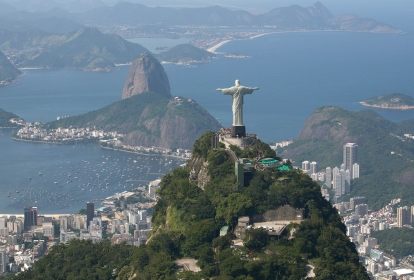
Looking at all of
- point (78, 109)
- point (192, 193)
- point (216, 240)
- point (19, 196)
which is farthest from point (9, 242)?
point (78, 109)

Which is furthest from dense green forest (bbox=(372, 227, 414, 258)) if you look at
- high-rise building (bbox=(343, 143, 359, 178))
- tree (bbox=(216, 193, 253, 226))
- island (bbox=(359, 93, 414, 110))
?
island (bbox=(359, 93, 414, 110))

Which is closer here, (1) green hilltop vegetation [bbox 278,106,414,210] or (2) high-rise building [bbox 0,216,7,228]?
(2) high-rise building [bbox 0,216,7,228]

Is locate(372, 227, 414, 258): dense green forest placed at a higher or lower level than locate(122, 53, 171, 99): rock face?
lower

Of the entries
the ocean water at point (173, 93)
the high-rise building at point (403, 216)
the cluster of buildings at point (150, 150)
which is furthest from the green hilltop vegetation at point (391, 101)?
the high-rise building at point (403, 216)

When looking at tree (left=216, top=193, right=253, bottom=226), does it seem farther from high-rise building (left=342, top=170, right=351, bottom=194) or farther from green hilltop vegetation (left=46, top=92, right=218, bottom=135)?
green hilltop vegetation (left=46, top=92, right=218, bottom=135)

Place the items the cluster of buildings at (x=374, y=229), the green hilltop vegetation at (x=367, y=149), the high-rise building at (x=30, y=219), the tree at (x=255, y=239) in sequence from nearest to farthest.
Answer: the tree at (x=255, y=239)
the cluster of buildings at (x=374, y=229)
the high-rise building at (x=30, y=219)
the green hilltop vegetation at (x=367, y=149)

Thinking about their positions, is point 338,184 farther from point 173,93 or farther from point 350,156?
point 173,93

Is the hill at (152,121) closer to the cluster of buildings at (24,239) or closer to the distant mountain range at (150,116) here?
the distant mountain range at (150,116)

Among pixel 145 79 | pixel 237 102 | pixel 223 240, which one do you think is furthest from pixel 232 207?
pixel 145 79
